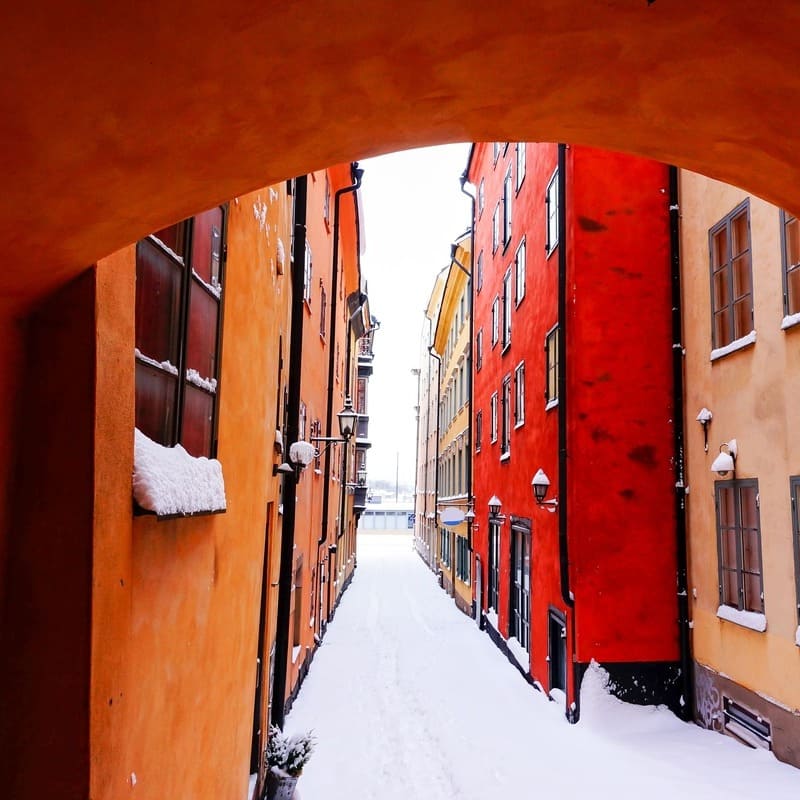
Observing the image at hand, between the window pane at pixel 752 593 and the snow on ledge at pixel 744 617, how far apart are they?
0.29 ft

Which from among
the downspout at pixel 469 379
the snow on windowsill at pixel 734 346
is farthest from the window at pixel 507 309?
the snow on windowsill at pixel 734 346

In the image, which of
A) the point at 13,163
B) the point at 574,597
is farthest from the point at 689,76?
the point at 574,597

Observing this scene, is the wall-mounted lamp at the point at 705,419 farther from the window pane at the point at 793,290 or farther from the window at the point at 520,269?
the window at the point at 520,269

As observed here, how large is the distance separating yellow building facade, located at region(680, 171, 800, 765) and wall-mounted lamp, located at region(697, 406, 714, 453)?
0.04 meters

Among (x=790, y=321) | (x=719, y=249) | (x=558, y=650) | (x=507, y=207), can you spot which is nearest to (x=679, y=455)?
(x=719, y=249)

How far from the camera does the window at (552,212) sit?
1212 centimetres

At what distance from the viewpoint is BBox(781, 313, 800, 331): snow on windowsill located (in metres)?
7.36

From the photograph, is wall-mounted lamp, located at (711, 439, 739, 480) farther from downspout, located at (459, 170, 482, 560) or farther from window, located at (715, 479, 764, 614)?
downspout, located at (459, 170, 482, 560)

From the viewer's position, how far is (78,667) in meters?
2.44

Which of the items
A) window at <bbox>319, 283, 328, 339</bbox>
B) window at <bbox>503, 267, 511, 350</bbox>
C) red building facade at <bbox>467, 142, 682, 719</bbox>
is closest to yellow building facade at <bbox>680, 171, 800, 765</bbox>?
red building facade at <bbox>467, 142, 682, 719</bbox>

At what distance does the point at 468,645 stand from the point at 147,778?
14.0 meters

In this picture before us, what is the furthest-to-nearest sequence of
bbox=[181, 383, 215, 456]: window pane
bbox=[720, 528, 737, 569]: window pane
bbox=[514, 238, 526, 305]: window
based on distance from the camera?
bbox=[514, 238, 526, 305]: window
bbox=[720, 528, 737, 569]: window pane
bbox=[181, 383, 215, 456]: window pane

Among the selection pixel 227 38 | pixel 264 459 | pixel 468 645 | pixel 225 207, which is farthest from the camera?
pixel 468 645

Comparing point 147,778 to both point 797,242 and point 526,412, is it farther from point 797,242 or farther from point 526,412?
point 526,412
